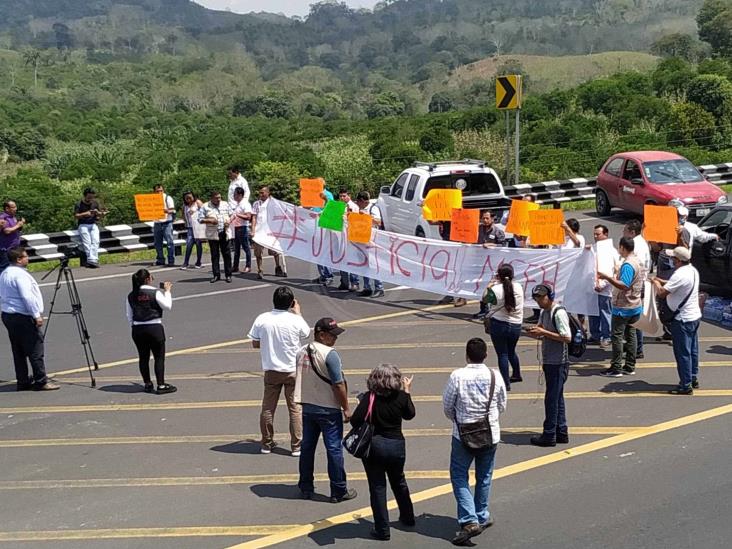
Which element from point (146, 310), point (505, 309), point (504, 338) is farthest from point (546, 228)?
point (146, 310)

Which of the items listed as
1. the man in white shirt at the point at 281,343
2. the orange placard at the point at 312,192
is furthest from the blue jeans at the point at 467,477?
the orange placard at the point at 312,192

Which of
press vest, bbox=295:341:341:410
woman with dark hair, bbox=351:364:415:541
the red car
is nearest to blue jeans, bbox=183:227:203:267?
the red car

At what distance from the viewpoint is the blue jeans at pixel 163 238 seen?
68.8 feet

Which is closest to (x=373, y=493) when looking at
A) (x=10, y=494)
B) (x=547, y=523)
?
(x=547, y=523)

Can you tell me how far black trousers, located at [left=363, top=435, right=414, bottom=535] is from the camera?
7.80m

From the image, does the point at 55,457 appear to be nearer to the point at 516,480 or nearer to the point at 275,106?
the point at 516,480

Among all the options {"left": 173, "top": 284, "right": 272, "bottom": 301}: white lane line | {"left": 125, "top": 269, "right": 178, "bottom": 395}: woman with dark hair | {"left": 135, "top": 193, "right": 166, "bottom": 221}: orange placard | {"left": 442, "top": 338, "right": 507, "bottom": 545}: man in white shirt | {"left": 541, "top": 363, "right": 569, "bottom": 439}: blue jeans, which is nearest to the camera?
{"left": 442, "top": 338, "right": 507, "bottom": 545}: man in white shirt

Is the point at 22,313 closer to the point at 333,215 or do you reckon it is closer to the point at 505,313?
the point at 505,313

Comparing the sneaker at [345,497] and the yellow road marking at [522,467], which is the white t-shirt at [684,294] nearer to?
the yellow road marking at [522,467]

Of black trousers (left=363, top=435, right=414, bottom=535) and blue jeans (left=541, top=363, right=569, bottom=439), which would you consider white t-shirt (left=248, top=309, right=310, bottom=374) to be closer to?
black trousers (left=363, top=435, right=414, bottom=535)

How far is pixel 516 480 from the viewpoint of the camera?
9141 mm

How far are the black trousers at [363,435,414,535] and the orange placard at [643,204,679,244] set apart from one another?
8069 mm

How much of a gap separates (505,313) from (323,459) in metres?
2.94

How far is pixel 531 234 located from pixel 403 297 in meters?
3.38
